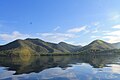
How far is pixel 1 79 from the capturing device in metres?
61.0

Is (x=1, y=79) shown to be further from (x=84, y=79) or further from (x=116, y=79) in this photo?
(x=116, y=79)

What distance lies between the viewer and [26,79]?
59531mm

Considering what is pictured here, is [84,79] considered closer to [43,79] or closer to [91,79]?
[91,79]

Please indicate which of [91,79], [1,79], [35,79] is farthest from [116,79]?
[1,79]

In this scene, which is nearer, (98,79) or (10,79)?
(98,79)

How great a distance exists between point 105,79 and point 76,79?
294 inches

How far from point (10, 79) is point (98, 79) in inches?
930

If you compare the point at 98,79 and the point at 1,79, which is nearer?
the point at 98,79

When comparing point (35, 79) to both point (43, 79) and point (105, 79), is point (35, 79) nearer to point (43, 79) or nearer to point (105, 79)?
point (43, 79)

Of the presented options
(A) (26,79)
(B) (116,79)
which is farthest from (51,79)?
(B) (116,79)

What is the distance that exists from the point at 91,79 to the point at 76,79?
13.0 ft

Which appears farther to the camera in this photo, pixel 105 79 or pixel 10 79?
pixel 10 79

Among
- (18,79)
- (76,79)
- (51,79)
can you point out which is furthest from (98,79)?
(18,79)

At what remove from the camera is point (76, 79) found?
5869 centimetres
